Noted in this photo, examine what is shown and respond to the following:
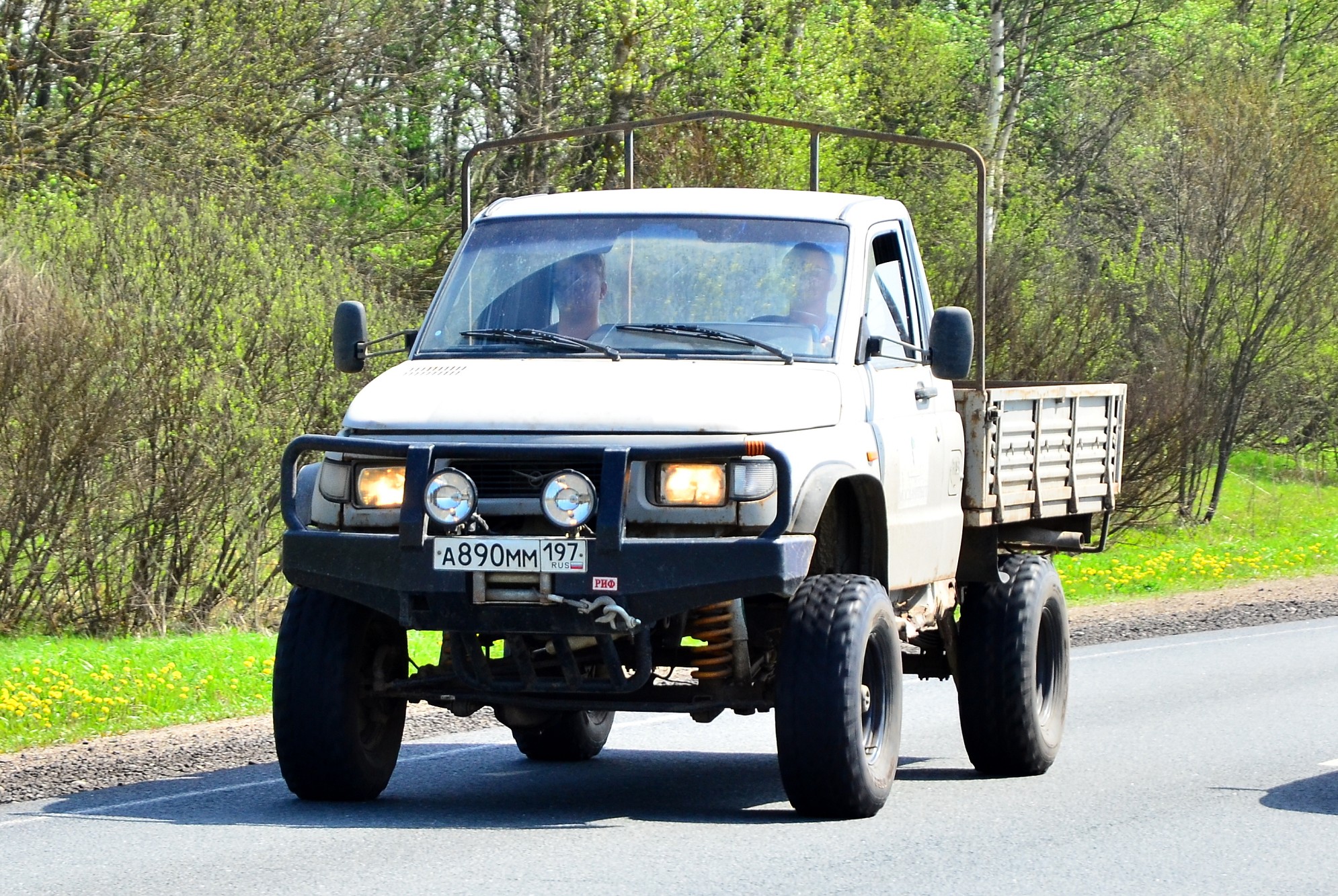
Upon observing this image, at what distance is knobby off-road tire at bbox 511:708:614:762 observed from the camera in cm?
973

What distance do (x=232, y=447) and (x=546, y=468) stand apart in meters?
10.6

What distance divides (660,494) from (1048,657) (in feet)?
11.6

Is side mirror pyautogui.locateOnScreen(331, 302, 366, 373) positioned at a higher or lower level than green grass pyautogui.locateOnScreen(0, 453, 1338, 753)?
higher

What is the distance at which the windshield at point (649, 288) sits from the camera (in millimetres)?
8156

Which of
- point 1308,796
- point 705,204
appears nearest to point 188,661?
point 705,204

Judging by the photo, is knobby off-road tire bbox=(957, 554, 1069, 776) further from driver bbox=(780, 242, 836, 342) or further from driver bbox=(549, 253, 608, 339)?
driver bbox=(549, 253, 608, 339)

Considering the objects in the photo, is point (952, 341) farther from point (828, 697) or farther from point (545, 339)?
point (828, 697)

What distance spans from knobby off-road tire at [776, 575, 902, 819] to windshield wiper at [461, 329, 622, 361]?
121 centimetres

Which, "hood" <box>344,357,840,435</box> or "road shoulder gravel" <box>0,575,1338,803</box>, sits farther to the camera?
"road shoulder gravel" <box>0,575,1338,803</box>

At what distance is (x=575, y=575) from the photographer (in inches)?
282

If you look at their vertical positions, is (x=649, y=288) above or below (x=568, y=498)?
above

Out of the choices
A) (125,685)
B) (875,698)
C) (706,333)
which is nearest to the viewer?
(875,698)

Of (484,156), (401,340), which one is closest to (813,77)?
(484,156)

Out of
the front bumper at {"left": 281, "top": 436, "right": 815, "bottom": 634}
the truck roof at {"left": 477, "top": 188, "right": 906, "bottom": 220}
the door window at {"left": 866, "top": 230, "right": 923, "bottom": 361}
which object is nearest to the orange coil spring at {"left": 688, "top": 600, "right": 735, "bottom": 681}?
the front bumper at {"left": 281, "top": 436, "right": 815, "bottom": 634}
